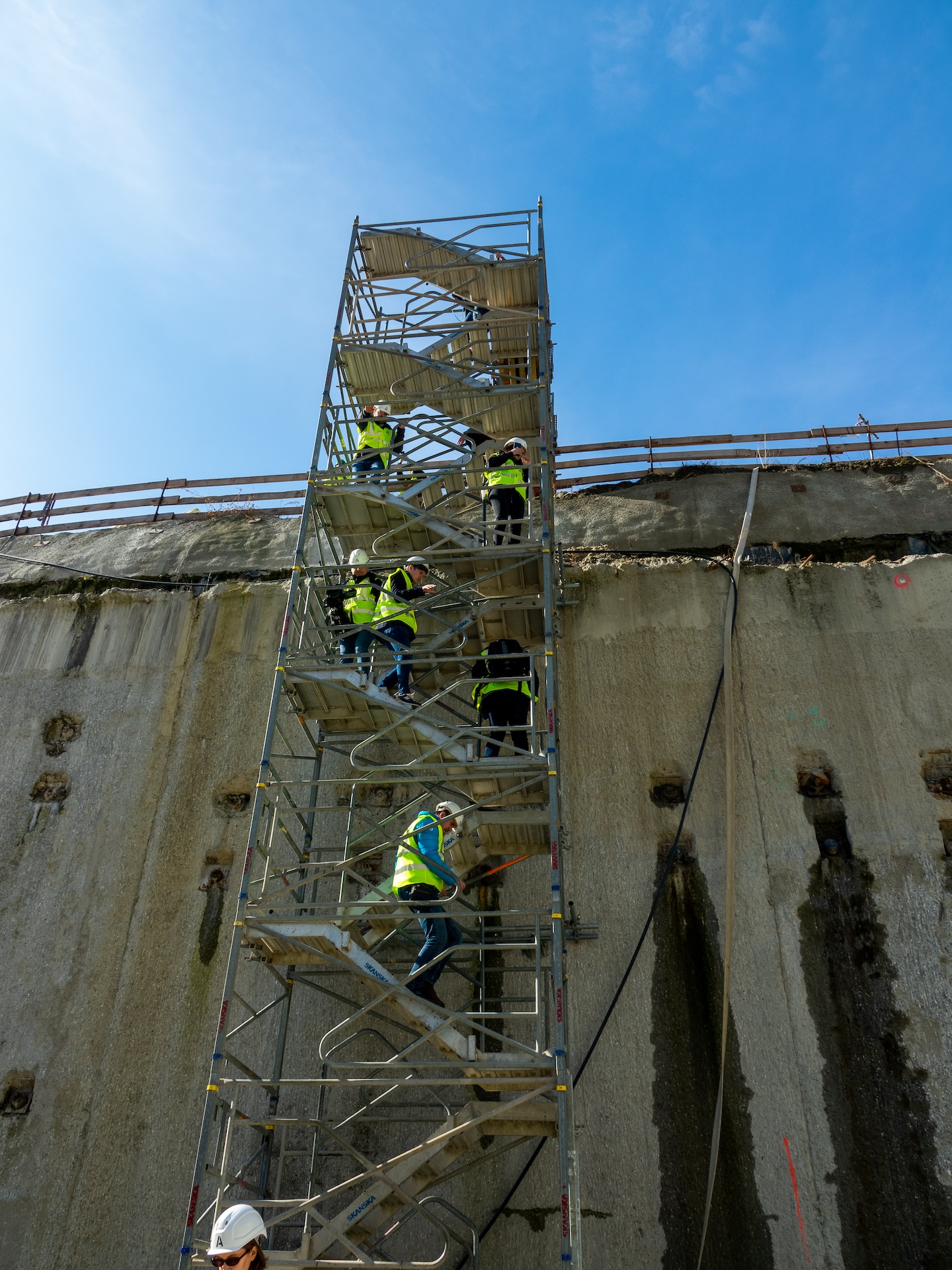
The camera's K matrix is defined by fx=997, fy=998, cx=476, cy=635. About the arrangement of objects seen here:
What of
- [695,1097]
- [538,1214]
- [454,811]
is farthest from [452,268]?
[538,1214]

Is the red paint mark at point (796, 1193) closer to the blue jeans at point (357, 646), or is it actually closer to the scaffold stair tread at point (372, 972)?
the scaffold stair tread at point (372, 972)

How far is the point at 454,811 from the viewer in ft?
30.8

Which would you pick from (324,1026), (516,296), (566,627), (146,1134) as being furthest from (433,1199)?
(516,296)

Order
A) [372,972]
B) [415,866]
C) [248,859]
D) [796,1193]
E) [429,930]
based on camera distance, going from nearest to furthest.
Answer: [372,972] < [429,930] < [415,866] < [248,859] < [796,1193]

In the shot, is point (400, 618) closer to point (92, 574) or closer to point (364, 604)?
point (364, 604)

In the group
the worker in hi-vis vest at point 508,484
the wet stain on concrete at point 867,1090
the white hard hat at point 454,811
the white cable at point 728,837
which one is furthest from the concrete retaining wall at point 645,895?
the white hard hat at point 454,811

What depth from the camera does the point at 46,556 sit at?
16.4 meters

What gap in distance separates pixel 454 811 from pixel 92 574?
913 centimetres

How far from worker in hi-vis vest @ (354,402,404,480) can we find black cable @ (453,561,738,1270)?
466 cm

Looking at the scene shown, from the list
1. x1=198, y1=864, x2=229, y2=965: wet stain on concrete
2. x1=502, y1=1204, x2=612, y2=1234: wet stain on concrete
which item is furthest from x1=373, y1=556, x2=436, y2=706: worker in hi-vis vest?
x1=502, y1=1204, x2=612, y2=1234: wet stain on concrete

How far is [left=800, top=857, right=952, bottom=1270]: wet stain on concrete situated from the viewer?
9.08 m

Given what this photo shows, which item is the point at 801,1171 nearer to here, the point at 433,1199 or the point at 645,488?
the point at 433,1199

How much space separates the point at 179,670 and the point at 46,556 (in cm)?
462

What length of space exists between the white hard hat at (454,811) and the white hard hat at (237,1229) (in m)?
4.05
